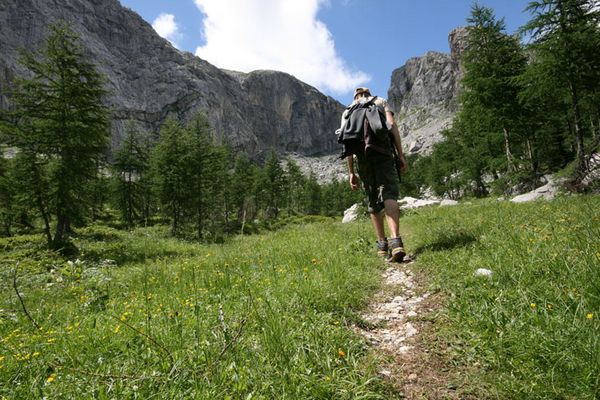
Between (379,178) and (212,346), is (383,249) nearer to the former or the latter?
(379,178)

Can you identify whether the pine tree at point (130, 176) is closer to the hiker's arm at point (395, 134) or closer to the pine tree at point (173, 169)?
the pine tree at point (173, 169)

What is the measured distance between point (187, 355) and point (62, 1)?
18418 cm

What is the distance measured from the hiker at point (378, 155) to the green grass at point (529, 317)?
55.7 inches

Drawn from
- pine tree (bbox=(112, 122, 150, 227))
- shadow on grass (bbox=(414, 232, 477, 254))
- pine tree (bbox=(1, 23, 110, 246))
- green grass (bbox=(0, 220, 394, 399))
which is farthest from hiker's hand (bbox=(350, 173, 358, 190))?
pine tree (bbox=(112, 122, 150, 227))

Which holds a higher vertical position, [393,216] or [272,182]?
[272,182]

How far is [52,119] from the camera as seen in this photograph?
16.5 m

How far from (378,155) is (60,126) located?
17.8 metres

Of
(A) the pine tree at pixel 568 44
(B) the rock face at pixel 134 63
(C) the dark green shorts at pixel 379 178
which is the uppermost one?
(B) the rock face at pixel 134 63

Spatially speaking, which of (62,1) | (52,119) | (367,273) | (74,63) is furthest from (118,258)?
(62,1)

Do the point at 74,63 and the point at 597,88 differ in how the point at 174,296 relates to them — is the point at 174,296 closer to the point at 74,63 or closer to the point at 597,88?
the point at 74,63

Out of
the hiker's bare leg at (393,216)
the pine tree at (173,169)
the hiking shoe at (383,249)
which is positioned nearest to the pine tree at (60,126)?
the pine tree at (173,169)

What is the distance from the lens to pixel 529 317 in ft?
7.42

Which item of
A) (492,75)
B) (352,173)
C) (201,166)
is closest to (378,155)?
(352,173)

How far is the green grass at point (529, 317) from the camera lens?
173 centimetres
